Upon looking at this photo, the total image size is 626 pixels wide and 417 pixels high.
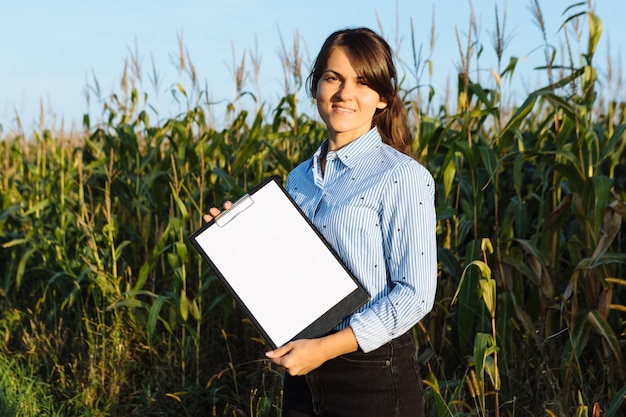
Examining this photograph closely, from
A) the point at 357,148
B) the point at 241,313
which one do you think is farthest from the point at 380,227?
the point at 241,313

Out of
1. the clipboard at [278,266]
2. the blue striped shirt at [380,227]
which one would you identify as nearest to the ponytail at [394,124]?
the blue striped shirt at [380,227]

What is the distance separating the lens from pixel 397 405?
193cm

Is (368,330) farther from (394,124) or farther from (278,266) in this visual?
(394,124)

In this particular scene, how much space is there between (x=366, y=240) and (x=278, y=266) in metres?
0.22

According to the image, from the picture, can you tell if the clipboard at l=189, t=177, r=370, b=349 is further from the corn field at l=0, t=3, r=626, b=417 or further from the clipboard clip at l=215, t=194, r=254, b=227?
the corn field at l=0, t=3, r=626, b=417

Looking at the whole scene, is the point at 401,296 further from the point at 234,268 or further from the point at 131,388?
the point at 131,388

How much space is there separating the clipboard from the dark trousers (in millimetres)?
145

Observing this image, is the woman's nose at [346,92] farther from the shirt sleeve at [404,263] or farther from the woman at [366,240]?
the shirt sleeve at [404,263]

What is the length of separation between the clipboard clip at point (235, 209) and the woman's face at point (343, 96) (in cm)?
31

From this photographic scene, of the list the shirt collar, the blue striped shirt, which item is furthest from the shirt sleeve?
the shirt collar

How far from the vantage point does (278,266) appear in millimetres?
1880

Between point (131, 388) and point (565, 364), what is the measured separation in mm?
2189

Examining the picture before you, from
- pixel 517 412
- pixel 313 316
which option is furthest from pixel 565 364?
pixel 313 316

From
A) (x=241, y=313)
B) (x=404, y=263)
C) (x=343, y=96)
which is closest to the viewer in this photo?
(x=404, y=263)
